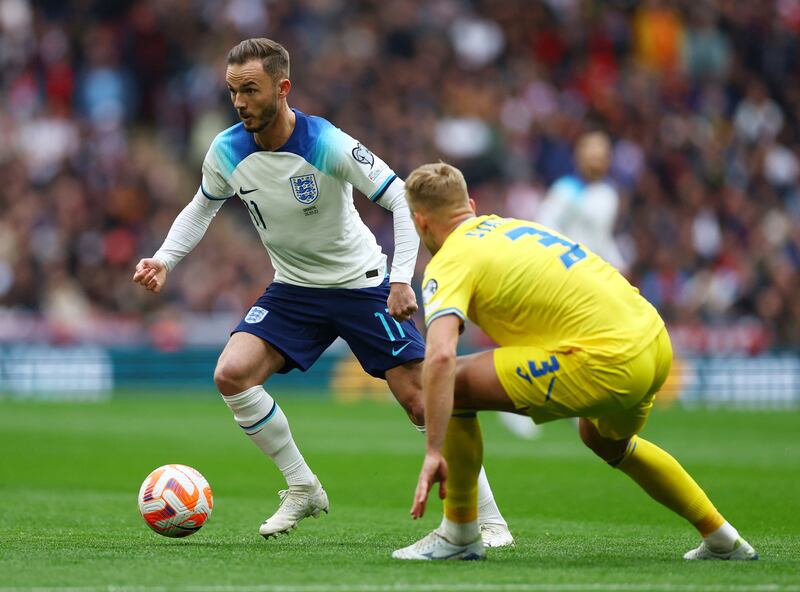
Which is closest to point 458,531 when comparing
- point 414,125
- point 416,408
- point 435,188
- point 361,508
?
point 416,408

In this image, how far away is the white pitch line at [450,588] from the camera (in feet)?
17.9

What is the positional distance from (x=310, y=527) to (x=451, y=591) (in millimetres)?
3027

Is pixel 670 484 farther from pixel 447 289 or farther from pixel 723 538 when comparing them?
pixel 447 289

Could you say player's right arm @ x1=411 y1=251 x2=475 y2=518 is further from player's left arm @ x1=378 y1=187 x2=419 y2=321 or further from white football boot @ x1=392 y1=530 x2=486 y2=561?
player's left arm @ x1=378 y1=187 x2=419 y2=321

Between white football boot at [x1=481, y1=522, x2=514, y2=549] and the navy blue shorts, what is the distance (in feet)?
3.26

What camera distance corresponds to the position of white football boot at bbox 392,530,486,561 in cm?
652

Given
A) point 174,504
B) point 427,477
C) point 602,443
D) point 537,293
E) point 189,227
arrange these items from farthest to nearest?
point 189,227
point 174,504
point 602,443
point 537,293
point 427,477

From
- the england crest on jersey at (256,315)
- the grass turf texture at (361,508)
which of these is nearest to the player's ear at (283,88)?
the england crest on jersey at (256,315)

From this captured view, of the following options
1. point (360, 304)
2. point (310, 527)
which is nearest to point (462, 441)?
point (360, 304)

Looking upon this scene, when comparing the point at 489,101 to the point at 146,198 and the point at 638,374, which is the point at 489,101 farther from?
the point at 638,374

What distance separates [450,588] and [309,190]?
9.38ft

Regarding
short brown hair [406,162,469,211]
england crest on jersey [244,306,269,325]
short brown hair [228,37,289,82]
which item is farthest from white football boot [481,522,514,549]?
short brown hair [228,37,289,82]

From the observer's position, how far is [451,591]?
5.41 metres

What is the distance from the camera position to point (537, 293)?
6.11 metres
